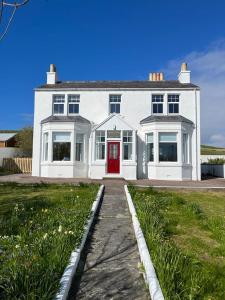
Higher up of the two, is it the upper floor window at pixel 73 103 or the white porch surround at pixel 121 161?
the upper floor window at pixel 73 103

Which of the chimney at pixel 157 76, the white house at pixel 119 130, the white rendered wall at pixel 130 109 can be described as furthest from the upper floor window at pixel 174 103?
the chimney at pixel 157 76

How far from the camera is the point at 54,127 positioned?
22.2 meters

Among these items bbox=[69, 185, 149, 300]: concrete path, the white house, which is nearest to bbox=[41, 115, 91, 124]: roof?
the white house

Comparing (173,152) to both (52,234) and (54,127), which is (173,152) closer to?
(54,127)

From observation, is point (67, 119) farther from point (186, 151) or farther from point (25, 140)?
point (25, 140)

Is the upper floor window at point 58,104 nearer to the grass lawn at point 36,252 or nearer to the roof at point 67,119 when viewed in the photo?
the roof at point 67,119

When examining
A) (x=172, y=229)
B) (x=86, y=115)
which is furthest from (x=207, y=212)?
(x=86, y=115)

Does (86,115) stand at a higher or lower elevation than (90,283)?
higher

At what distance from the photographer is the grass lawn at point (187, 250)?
12.5ft

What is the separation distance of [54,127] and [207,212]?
Result: 15.3 m

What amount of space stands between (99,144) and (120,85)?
559cm

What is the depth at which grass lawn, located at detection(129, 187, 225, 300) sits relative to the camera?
12.5 feet

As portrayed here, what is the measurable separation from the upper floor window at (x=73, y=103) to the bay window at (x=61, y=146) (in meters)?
2.46

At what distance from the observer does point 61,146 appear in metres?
22.5
